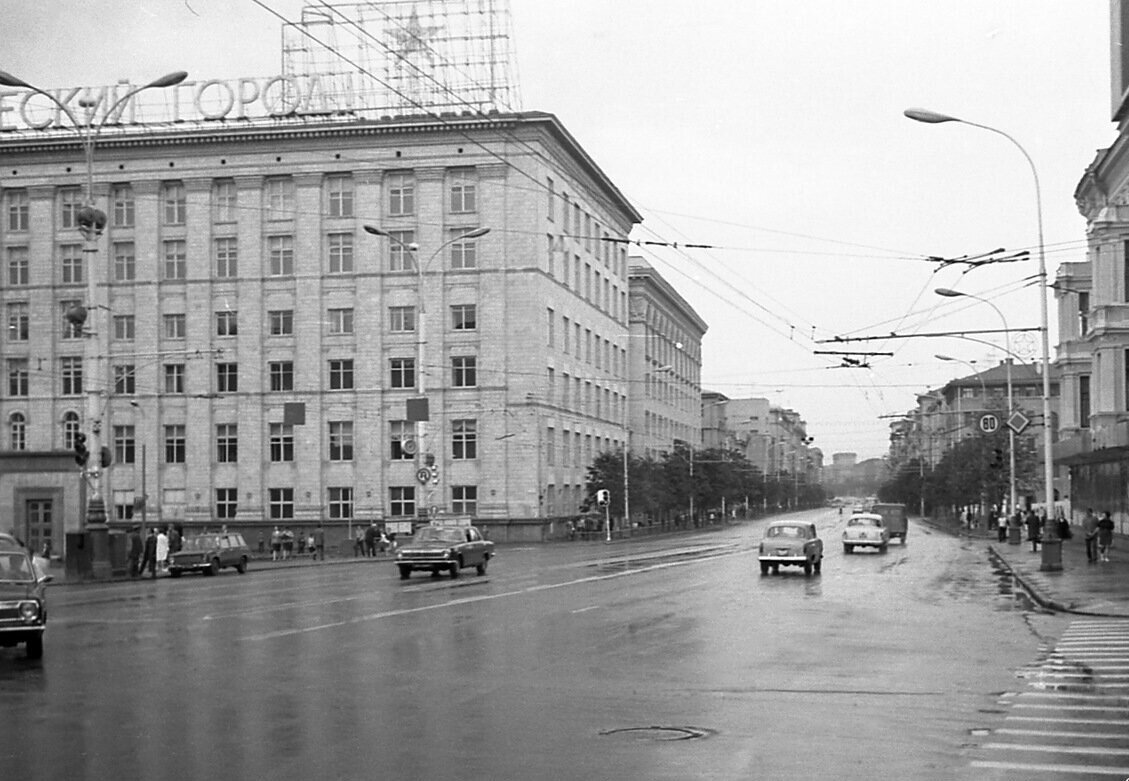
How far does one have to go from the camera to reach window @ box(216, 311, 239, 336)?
8425 centimetres

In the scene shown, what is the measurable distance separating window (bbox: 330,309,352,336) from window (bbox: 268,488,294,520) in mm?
9631

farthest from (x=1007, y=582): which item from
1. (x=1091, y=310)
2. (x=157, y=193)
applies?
(x=157, y=193)

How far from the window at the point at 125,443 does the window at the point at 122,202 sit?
12194 mm

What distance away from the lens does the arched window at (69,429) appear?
272ft

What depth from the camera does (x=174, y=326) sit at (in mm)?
85125

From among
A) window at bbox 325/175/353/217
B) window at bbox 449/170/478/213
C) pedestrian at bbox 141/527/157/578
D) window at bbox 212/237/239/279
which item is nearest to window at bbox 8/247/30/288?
window at bbox 212/237/239/279

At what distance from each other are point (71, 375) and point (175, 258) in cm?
935

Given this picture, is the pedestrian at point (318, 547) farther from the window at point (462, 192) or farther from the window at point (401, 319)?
the window at point (462, 192)

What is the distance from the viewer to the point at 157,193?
3337 inches

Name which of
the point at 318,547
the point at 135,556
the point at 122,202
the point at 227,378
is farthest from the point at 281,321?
the point at 135,556

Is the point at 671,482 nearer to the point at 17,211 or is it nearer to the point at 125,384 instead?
the point at 125,384

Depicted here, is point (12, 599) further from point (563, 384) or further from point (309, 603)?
point (563, 384)

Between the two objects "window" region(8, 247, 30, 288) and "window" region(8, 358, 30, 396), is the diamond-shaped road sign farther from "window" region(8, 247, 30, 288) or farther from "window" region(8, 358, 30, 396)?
"window" region(8, 247, 30, 288)

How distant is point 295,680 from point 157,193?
73397 mm
